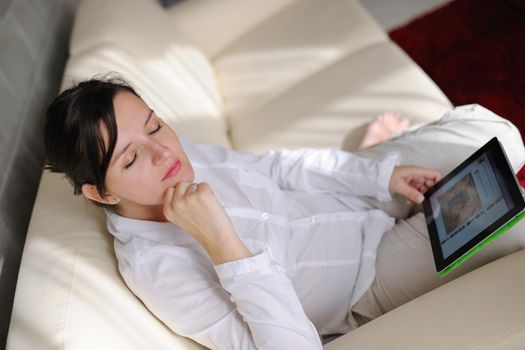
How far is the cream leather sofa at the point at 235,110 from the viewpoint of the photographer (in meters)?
0.97

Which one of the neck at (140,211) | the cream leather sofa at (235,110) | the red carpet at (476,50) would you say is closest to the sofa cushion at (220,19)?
the cream leather sofa at (235,110)

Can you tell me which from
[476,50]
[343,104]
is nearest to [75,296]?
[343,104]

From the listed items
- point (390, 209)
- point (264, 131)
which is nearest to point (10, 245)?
point (264, 131)

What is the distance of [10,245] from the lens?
4.29ft

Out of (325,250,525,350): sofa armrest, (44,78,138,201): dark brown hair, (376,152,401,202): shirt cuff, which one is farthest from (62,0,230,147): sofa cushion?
(325,250,525,350): sofa armrest

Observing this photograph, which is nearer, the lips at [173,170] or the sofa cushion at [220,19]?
the lips at [173,170]

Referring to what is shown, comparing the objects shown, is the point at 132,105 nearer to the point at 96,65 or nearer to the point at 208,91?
the point at 96,65

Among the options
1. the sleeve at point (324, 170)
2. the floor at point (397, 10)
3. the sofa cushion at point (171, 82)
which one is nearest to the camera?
the sleeve at point (324, 170)

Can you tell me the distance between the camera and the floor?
9.30 feet

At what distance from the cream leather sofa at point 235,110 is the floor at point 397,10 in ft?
2.63

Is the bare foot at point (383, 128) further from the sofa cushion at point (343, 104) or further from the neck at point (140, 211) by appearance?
the neck at point (140, 211)

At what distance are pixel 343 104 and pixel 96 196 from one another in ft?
3.10

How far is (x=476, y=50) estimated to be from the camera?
2.50 metres

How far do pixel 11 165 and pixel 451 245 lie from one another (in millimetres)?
1096
